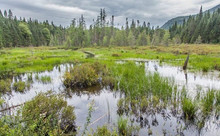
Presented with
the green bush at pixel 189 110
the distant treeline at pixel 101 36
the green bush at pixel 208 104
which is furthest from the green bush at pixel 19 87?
the distant treeline at pixel 101 36

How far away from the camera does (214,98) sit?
638 centimetres

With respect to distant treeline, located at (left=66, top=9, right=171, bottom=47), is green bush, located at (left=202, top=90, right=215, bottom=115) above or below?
below

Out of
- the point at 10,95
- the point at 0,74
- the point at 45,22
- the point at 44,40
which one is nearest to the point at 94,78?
the point at 10,95

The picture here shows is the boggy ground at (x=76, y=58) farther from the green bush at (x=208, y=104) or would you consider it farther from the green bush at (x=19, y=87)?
the green bush at (x=208, y=104)

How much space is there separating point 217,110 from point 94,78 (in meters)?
7.35

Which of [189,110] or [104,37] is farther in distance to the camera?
[104,37]

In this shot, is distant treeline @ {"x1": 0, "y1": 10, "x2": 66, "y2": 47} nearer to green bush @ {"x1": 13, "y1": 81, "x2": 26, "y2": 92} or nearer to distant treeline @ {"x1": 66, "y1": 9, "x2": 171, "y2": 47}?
distant treeline @ {"x1": 66, "y1": 9, "x2": 171, "y2": 47}

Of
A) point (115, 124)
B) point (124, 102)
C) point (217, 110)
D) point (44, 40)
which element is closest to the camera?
point (115, 124)

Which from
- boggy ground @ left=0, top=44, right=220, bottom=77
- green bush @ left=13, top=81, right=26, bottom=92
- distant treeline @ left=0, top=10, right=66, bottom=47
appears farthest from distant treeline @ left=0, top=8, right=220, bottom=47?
green bush @ left=13, top=81, right=26, bottom=92

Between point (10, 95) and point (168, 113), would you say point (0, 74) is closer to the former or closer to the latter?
point (10, 95)

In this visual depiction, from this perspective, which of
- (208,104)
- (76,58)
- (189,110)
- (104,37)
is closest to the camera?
(189,110)

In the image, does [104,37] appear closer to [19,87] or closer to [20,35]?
[20,35]

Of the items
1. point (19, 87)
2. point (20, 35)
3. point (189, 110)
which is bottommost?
A: point (189, 110)

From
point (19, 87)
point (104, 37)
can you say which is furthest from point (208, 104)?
point (104, 37)
